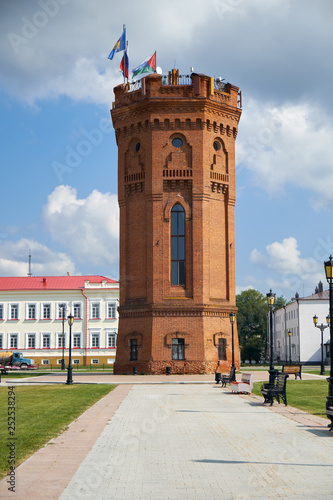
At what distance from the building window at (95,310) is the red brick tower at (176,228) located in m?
27.6

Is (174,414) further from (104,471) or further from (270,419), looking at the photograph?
(104,471)

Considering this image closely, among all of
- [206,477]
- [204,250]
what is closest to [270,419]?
[206,477]

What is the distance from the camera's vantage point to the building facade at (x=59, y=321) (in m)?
69.2

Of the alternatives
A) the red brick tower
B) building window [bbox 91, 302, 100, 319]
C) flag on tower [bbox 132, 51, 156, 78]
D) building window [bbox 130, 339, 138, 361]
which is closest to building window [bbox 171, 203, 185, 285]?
the red brick tower

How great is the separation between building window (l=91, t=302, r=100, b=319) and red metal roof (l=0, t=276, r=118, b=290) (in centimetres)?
257

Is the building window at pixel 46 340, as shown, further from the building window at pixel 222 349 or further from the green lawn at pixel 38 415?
the green lawn at pixel 38 415

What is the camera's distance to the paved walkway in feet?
27.0

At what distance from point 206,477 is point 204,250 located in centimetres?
3234

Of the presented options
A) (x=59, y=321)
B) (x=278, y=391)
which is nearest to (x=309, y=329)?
(x=59, y=321)

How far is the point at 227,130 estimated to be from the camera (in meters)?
43.8

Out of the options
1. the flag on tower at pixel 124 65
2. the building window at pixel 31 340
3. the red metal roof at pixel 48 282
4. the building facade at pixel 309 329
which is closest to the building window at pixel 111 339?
the red metal roof at pixel 48 282

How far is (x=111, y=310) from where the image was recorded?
69.9 m

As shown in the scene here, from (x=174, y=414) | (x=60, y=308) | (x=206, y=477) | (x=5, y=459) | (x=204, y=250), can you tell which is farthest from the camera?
(x=60, y=308)

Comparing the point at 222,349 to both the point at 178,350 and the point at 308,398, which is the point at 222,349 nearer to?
the point at 178,350
